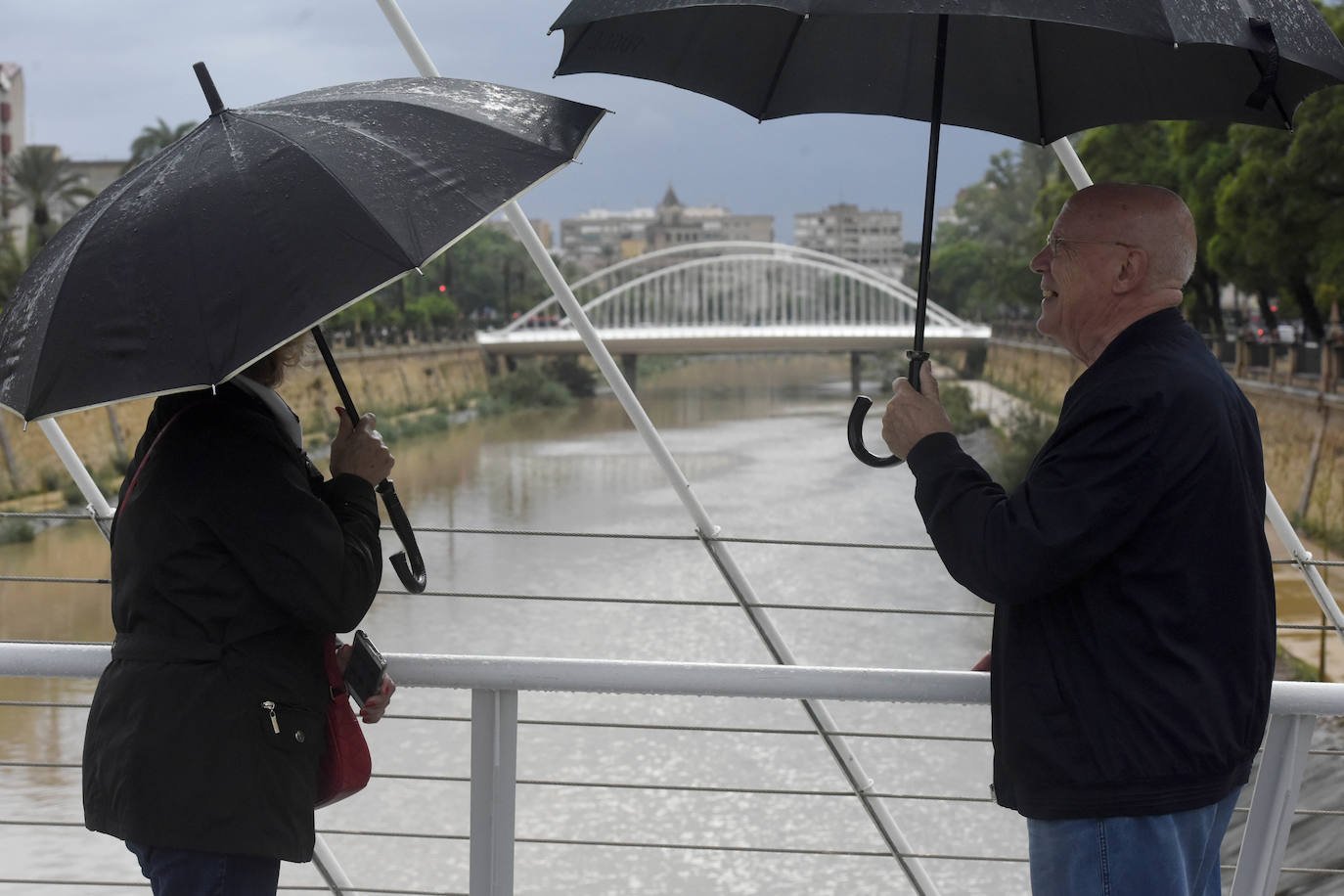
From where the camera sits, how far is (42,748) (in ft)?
33.0

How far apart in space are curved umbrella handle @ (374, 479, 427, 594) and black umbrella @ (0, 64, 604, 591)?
30 cm

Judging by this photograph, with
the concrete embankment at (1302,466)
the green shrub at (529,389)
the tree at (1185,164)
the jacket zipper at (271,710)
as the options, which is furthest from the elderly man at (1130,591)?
the green shrub at (529,389)

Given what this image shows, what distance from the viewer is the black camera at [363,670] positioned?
4.21ft

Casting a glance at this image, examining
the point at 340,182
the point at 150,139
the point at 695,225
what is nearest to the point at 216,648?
the point at 340,182

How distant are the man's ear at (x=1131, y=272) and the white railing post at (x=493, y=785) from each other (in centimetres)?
69

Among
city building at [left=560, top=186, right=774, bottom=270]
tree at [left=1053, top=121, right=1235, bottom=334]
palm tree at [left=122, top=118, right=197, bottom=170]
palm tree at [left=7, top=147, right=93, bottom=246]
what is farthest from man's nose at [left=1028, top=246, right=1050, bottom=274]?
city building at [left=560, top=186, right=774, bottom=270]

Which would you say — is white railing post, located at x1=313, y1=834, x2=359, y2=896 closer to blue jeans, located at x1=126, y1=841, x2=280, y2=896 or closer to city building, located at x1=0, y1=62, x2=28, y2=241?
blue jeans, located at x1=126, y1=841, x2=280, y2=896

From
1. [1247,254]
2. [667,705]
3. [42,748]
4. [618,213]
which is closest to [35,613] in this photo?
[42,748]

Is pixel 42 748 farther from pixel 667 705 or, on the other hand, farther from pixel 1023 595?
pixel 1023 595

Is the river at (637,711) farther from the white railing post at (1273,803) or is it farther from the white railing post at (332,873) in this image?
the white railing post at (1273,803)

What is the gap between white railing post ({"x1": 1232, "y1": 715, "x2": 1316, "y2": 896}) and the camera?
4.60 feet

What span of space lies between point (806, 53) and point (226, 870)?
107cm

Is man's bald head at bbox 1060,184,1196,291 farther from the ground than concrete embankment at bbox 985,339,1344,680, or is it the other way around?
man's bald head at bbox 1060,184,1196,291

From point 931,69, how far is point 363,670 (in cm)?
92
